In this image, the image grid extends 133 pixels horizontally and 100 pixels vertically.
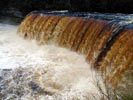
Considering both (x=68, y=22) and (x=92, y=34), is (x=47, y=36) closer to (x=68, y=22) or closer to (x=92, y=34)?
(x=68, y=22)

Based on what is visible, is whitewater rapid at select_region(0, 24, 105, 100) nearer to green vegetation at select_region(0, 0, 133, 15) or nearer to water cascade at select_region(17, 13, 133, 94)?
water cascade at select_region(17, 13, 133, 94)

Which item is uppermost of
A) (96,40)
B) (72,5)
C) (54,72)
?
(72,5)

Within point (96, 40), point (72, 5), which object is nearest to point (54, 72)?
point (96, 40)

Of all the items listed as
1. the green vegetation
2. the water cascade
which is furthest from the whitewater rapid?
the green vegetation

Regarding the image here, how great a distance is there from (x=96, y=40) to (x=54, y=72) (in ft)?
4.73

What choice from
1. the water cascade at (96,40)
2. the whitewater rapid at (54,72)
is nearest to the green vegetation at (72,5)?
the water cascade at (96,40)

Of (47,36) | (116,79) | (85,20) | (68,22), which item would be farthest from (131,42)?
(47,36)

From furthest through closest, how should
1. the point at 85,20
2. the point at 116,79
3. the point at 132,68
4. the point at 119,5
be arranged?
the point at 119,5 < the point at 85,20 < the point at 116,79 < the point at 132,68

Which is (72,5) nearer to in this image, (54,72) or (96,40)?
(96,40)

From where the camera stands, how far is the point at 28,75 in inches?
160

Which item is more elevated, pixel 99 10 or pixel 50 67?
pixel 99 10

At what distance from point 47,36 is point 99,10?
16.8ft

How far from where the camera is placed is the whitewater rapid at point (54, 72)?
329cm

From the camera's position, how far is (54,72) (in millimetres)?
4254
